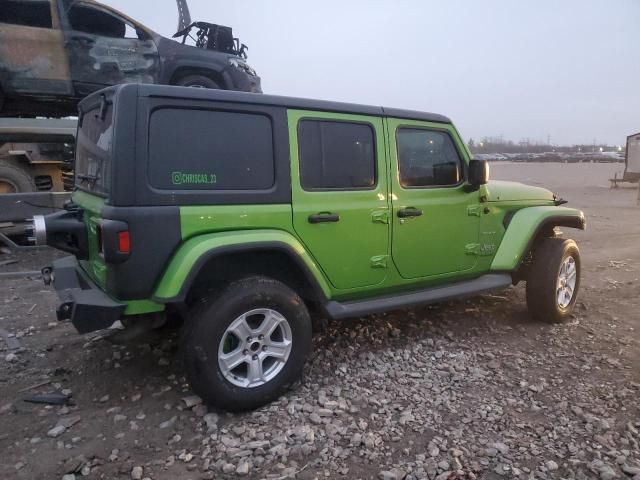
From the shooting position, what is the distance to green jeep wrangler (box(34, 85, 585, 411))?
2.69 meters

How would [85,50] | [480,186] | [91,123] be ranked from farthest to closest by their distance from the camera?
[85,50] < [480,186] < [91,123]

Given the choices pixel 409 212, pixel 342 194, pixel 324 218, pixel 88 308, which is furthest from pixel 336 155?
→ pixel 88 308

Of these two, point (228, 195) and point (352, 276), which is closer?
point (228, 195)

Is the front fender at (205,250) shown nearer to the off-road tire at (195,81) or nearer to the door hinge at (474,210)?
the door hinge at (474,210)

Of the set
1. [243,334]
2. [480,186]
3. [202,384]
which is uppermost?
[480,186]

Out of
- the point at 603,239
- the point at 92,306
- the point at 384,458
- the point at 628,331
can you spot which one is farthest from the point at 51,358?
the point at 603,239

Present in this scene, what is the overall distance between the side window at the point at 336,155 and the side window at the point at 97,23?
5.43 m

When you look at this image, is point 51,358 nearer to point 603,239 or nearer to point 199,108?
point 199,108

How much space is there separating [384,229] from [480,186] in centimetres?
114

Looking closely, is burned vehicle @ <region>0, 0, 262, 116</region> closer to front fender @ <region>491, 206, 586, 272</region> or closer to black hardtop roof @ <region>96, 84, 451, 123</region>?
black hardtop roof @ <region>96, 84, 451, 123</region>

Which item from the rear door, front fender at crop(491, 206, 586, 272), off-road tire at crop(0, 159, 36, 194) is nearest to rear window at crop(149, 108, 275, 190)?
front fender at crop(491, 206, 586, 272)

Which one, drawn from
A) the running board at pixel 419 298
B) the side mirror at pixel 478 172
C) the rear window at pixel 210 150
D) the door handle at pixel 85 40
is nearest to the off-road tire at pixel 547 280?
the running board at pixel 419 298

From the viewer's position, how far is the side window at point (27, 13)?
6.73m

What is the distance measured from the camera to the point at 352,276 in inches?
135
